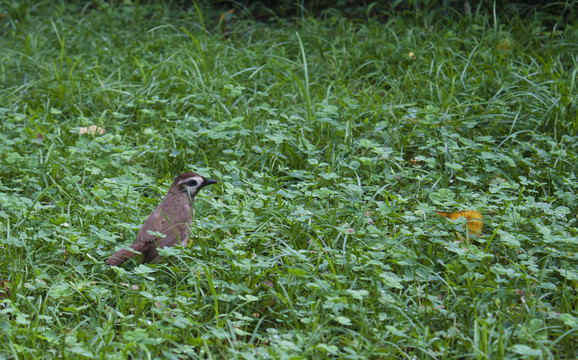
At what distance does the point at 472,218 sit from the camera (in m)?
4.28

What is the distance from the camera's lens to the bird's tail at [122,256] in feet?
12.7

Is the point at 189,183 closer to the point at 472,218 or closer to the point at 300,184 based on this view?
the point at 300,184

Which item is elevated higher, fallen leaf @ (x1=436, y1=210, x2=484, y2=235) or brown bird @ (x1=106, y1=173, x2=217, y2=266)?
fallen leaf @ (x1=436, y1=210, x2=484, y2=235)

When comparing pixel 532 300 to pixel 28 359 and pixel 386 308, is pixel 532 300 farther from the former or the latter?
pixel 28 359

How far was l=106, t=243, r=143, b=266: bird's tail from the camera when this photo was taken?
386 centimetres

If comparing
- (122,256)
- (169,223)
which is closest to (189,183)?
(169,223)

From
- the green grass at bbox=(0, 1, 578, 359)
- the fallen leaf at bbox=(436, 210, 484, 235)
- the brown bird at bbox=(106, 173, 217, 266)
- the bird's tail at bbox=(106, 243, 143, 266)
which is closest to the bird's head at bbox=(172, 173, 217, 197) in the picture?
the brown bird at bbox=(106, 173, 217, 266)

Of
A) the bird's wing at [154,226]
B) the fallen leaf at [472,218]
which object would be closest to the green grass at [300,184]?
the fallen leaf at [472,218]

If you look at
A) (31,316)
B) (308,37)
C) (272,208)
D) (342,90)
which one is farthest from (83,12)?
(31,316)

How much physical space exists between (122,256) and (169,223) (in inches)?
14.7

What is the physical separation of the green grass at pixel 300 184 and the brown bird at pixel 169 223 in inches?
5.2

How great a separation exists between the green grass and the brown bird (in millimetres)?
132

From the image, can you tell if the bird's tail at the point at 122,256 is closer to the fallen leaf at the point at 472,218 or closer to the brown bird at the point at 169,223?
the brown bird at the point at 169,223

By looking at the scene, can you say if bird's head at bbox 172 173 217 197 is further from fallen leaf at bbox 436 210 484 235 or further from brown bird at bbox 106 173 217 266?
fallen leaf at bbox 436 210 484 235
